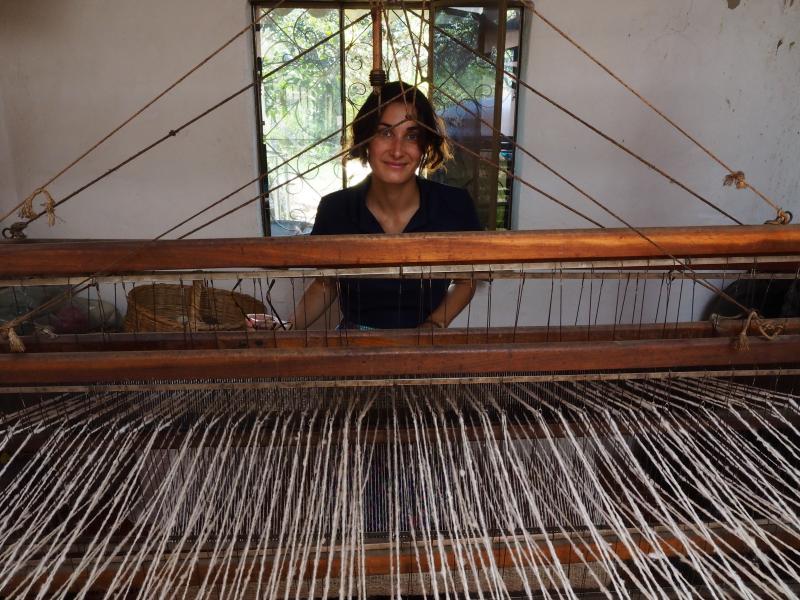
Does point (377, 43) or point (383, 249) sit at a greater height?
point (377, 43)

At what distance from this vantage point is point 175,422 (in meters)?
1.17

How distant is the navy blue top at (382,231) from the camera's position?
152cm

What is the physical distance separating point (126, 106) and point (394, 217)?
2.19 m

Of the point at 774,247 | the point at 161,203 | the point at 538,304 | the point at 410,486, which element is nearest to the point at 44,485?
the point at 410,486

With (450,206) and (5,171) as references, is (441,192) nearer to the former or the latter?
(450,206)

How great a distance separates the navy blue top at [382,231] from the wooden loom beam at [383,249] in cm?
66

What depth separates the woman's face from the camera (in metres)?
1.39

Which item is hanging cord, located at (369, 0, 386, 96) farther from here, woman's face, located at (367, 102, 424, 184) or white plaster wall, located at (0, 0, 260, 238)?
white plaster wall, located at (0, 0, 260, 238)

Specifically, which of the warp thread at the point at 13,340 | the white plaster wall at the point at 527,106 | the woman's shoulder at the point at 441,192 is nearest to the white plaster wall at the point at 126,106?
the white plaster wall at the point at 527,106

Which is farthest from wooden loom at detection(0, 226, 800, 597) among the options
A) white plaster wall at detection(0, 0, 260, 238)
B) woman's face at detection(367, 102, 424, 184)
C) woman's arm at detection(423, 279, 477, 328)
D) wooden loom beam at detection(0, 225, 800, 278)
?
white plaster wall at detection(0, 0, 260, 238)

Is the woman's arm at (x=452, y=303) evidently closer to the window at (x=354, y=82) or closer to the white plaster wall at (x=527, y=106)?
the window at (x=354, y=82)

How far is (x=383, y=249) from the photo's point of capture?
838mm

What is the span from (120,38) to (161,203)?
35.4 inches

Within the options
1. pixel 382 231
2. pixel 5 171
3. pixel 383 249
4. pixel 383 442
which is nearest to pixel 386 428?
pixel 383 442
